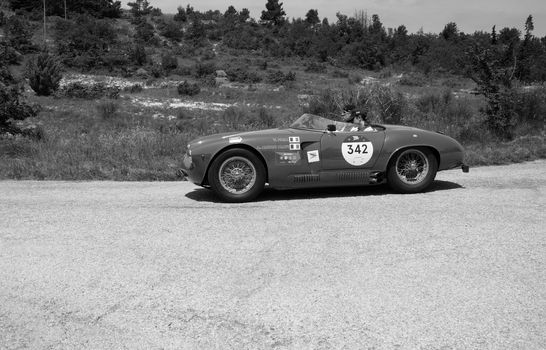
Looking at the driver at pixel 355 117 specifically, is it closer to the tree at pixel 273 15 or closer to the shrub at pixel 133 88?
the shrub at pixel 133 88

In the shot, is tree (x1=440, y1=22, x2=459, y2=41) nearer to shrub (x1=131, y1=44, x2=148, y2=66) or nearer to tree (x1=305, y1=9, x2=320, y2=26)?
tree (x1=305, y1=9, x2=320, y2=26)

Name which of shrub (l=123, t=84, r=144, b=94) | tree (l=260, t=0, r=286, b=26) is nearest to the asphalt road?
shrub (l=123, t=84, r=144, b=94)

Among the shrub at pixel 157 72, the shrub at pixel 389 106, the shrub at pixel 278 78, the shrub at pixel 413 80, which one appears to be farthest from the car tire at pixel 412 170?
the shrub at pixel 157 72

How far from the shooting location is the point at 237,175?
293 inches

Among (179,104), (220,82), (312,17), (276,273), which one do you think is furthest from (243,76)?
(312,17)

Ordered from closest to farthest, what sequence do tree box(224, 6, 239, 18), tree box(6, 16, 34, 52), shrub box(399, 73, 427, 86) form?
1. shrub box(399, 73, 427, 86)
2. tree box(6, 16, 34, 52)
3. tree box(224, 6, 239, 18)

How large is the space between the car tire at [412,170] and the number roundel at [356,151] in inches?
14.8

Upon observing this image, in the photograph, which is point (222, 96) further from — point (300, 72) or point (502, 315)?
point (502, 315)

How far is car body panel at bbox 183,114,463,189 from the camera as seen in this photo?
7469mm

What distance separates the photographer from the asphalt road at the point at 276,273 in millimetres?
3713

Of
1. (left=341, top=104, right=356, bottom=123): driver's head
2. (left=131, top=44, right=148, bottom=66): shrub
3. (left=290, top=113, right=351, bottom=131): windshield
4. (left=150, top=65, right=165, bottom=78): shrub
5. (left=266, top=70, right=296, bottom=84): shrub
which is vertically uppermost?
(left=131, top=44, right=148, bottom=66): shrub

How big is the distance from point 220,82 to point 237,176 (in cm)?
4465

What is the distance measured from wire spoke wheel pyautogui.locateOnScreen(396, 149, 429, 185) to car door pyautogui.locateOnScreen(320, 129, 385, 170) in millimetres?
404

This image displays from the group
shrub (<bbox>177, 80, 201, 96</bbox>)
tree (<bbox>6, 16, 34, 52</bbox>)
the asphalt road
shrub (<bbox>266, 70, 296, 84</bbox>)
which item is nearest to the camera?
the asphalt road
